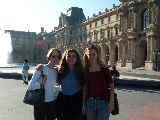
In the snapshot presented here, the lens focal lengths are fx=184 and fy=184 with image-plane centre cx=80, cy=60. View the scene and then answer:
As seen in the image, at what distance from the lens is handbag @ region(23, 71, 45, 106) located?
3.12 metres

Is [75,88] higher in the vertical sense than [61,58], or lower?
lower

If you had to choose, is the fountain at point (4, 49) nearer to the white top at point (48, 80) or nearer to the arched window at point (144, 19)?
the arched window at point (144, 19)

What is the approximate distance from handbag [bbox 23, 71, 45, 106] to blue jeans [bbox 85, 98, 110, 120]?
2.78 ft

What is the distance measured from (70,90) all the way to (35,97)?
24.9 inches

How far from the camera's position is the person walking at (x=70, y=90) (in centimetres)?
332

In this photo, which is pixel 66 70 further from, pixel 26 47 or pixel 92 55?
pixel 26 47

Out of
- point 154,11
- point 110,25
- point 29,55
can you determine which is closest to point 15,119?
point 154,11

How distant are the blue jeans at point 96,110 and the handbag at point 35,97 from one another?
2.78ft

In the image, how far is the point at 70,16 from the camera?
71.2 meters

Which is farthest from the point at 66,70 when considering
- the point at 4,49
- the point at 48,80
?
the point at 4,49

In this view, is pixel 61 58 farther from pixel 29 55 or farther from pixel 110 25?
pixel 29 55

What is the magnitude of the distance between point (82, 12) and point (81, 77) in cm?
7381

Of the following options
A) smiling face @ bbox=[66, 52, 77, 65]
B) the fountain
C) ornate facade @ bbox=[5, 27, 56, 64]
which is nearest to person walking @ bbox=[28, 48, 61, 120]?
smiling face @ bbox=[66, 52, 77, 65]

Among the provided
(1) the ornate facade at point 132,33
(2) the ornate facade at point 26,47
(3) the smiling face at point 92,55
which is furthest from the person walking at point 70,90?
(2) the ornate facade at point 26,47
